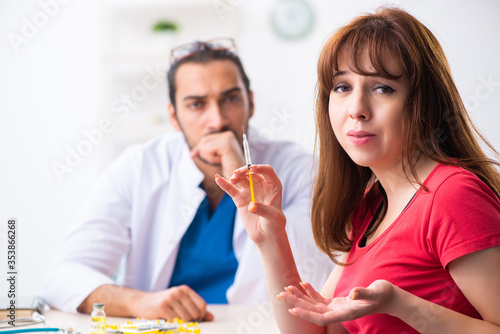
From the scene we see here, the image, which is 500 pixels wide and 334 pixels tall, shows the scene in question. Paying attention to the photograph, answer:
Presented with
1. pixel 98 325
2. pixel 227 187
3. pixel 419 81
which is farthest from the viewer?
pixel 98 325

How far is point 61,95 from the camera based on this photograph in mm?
3021

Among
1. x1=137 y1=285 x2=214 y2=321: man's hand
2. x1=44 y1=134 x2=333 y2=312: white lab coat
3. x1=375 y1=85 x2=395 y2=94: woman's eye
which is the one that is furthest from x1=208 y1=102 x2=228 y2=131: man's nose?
x1=375 y1=85 x2=395 y2=94: woman's eye

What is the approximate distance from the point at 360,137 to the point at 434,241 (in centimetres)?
23

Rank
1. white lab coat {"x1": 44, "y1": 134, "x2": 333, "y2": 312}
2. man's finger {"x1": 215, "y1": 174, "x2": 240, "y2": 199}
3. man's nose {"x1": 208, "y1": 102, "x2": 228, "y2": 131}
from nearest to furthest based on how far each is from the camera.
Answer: man's finger {"x1": 215, "y1": 174, "x2": 240, "y2": 199} < white lab coat {"x1": 44, "y1": 134, "x2": 333, "y2": 312} < man's nose {"x1": 208, "y1": 102, "x2": 228, "y2": 131}

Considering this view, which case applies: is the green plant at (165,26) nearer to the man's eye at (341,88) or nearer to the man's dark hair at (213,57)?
the man's dark hair at (213,57)

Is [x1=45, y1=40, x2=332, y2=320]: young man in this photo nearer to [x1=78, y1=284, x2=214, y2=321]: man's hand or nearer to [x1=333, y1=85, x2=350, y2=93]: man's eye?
[x1=78, y1=284, x2=214, y2=321]: man's hand

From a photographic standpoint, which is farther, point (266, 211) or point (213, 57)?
point (213, 57)

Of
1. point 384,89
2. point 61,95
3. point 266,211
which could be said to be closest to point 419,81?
point 384,89

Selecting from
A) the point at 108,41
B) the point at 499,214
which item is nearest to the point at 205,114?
the point at 108,41

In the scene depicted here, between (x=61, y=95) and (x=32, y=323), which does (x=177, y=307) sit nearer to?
(x=32, y=323)

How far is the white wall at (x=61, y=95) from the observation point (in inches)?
112

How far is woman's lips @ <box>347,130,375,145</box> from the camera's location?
95 cm

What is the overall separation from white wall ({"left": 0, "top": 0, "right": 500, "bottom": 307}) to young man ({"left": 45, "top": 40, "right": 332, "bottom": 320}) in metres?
0.56

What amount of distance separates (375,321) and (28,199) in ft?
8.29
